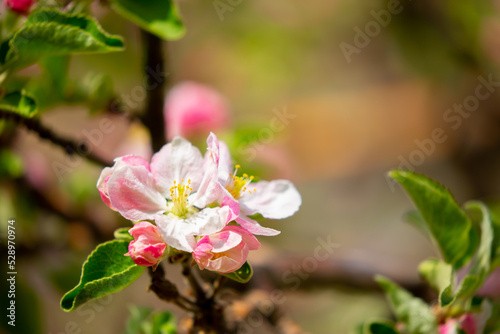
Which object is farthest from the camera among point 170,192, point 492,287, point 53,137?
point 492,287

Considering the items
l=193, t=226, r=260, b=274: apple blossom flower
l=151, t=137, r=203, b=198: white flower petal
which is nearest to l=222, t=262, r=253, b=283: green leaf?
l=193, t=226, r=260, b=274: apple blossom flower

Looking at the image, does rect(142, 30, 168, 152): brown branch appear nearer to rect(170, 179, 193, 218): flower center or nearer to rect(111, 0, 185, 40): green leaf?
rect(111, 0, 185, 40): green leaf

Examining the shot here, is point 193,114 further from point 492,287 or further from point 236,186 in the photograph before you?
point 492,287

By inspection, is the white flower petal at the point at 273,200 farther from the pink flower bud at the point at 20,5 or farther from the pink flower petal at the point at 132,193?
the pink flower bud at the point at 20,5

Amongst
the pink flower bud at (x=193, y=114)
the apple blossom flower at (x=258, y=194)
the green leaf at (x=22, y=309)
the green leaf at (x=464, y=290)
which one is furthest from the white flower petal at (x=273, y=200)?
the green leaf at (x=22, y=309)

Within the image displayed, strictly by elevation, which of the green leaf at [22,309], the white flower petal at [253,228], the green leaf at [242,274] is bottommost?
the green leaf at [22,309]

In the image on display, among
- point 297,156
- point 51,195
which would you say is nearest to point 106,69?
point 51,195
